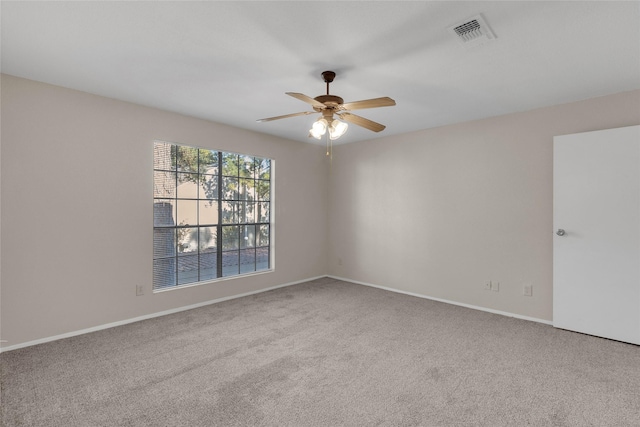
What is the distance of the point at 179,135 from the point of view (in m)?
3.89

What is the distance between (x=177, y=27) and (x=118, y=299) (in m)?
→ 2.86

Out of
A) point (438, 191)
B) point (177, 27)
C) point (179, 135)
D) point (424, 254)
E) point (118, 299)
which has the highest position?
point (177, 27)

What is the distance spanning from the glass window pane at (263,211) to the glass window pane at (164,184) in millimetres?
1354

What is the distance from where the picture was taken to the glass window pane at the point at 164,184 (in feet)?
12.6

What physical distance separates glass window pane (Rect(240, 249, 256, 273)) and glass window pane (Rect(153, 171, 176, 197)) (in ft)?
4.42

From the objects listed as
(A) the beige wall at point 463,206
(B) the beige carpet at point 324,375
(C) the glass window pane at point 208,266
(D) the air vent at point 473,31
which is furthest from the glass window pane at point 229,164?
(D) the air vent at point 473,31

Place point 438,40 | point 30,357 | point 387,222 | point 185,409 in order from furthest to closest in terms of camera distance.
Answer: point 387,222
point 30,357
point 438,40
point 185,409

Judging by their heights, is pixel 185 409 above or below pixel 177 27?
below

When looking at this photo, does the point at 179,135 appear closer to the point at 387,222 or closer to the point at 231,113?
the point at 231,113

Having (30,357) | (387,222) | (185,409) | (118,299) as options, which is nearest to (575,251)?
(387,222)

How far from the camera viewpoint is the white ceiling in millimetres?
1864

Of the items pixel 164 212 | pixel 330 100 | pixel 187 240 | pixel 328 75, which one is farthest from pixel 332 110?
pixel 187 240

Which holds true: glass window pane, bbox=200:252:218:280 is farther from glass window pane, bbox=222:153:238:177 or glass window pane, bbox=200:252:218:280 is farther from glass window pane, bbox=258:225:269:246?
glass window pane, bbox=222:153:238:177

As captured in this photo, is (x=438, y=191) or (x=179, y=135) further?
(x=438, y=191)
